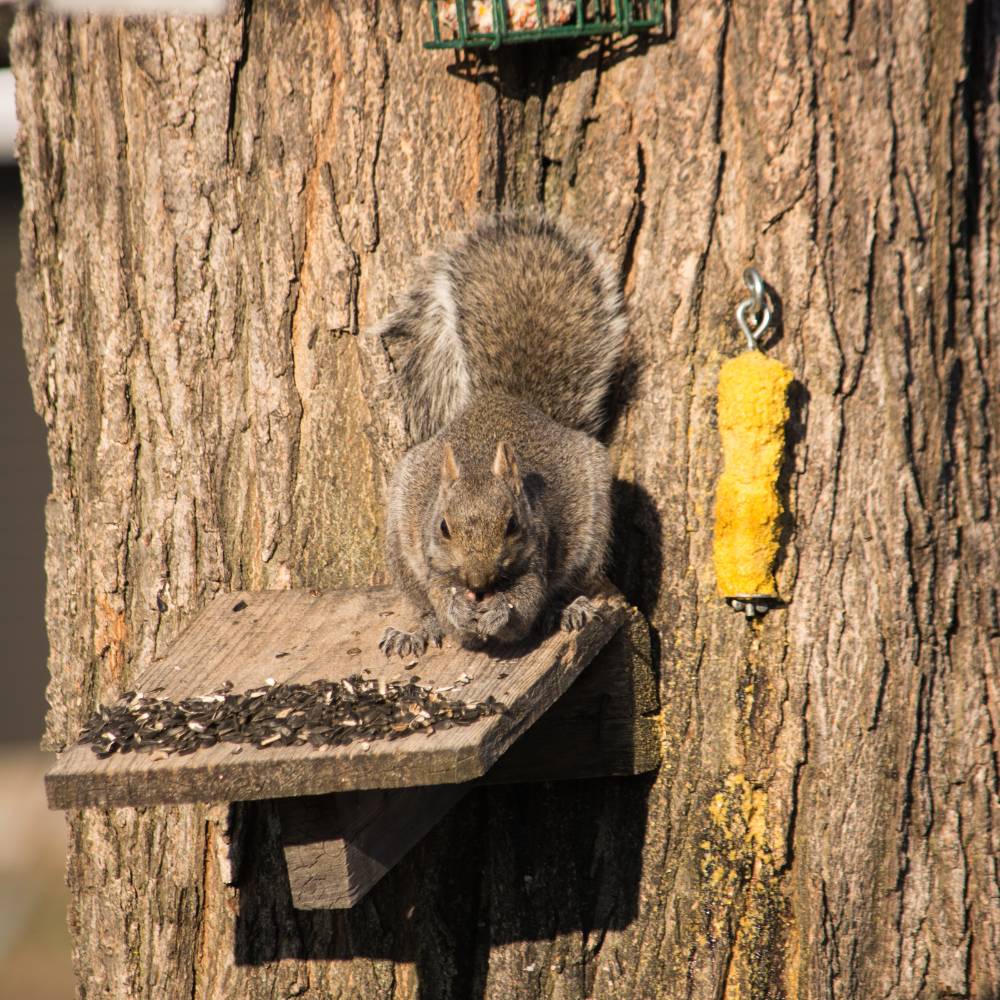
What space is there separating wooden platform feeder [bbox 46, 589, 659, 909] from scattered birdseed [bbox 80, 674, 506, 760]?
26mm

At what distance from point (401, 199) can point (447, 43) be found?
29 cm

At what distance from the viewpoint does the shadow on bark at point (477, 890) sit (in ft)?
7.54

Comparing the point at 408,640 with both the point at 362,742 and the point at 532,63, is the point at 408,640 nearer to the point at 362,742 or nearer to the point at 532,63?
the point at 362,742

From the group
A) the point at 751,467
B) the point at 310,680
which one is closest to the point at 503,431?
the point at 751,467

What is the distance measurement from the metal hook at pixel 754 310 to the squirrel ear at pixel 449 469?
1.81 feet

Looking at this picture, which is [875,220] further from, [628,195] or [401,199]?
[401,199]

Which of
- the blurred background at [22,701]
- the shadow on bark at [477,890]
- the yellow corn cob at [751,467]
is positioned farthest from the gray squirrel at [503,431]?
the blurred background at [22,701]

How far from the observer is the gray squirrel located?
212 cm

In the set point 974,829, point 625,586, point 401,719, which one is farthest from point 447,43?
point 974,829

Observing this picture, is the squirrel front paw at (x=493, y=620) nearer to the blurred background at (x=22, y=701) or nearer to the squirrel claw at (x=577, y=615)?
the squirrel claw at (x=577, y=615)

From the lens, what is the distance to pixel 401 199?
7.54ft

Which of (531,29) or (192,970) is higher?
(531,29)

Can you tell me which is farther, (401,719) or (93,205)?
(93,205)

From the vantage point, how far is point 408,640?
2.10m
